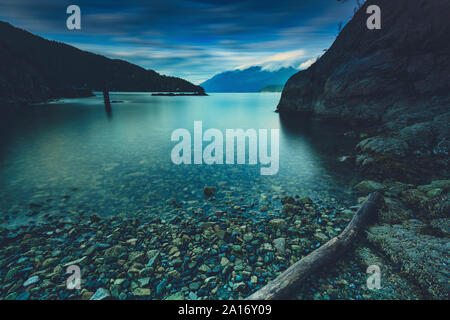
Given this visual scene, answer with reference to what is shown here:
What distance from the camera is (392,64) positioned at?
78.6 ft

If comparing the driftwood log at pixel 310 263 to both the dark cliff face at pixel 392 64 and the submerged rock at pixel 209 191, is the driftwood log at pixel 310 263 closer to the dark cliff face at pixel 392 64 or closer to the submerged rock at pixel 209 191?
the submerged rock at pixel 209 191

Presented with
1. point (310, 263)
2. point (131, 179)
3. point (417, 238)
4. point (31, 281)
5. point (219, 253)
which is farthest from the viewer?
point (131, 179)

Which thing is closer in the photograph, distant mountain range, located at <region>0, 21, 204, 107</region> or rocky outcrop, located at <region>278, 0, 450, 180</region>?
rocky outcrop, located at <region>278, 0, 450, 180</region>

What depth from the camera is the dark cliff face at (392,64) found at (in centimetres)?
2053

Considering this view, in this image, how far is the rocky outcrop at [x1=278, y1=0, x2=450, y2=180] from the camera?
13.6 meters

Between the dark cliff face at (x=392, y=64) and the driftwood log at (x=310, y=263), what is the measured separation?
20.8 m

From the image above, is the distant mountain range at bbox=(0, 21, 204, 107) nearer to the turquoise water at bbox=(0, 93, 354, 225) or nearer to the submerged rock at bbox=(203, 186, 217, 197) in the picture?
the turquoise water at bbox=(0, 93, 354, 225)

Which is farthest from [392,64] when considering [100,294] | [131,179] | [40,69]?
[40,69]

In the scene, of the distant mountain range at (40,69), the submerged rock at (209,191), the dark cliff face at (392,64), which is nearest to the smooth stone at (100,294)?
the submerged rock at (209,191)

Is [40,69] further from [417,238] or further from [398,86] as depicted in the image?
[417,238]

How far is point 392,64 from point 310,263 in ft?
101

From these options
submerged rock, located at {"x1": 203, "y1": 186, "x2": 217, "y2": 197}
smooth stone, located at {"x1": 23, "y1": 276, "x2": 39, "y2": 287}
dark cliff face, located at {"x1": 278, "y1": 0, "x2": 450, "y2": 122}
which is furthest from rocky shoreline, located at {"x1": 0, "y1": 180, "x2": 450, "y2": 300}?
dark cliff face, located at {"x1": 278, "y1": 0, "x2": 450, "y2": 122}

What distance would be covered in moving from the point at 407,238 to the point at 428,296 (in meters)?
1.84
